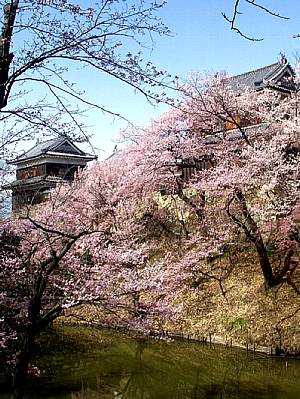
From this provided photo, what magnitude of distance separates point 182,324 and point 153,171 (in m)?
4.45

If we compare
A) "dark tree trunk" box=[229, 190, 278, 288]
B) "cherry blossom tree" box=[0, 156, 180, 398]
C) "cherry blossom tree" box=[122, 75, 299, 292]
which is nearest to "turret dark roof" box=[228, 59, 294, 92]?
"cherry blossom tree" box=[122, 75, 299, 292]

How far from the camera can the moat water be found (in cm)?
779

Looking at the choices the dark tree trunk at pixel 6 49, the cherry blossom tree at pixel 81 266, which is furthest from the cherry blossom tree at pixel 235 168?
the dark tree trunk at pixel 6 49

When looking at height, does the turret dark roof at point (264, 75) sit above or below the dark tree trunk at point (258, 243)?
above

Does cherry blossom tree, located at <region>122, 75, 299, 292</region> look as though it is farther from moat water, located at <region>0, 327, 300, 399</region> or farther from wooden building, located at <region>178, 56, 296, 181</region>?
moat water, located at <region>0, 327, 300, 399</region>

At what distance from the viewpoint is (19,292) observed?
785cm

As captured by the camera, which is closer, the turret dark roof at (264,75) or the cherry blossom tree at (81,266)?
the cherry blossom tree at (81,266)

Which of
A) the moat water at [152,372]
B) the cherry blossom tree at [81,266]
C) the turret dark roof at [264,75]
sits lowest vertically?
the moat water at [152,372]

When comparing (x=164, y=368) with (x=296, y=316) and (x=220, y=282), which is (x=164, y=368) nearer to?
(x=296, y=316)

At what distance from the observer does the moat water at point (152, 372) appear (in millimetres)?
7789

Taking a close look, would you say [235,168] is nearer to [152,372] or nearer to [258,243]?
[258,243]

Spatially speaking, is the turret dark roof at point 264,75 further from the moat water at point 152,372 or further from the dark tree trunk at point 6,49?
the dark tree trunk at point 6,49

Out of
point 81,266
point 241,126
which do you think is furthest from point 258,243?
point 81,266

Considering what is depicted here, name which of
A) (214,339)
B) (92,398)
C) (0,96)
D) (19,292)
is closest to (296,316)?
(214,339)
